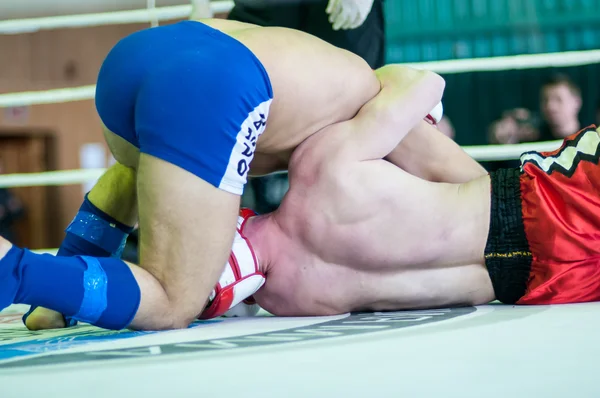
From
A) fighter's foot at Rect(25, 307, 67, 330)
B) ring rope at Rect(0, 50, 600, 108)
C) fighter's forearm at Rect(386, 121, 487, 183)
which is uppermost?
ring rope at Rect(0, 50, 600, 108)

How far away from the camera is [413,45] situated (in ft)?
13.6

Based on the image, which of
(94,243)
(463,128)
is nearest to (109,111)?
(94,243)

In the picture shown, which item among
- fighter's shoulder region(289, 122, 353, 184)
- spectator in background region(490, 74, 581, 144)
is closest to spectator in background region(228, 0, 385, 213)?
fighter's shoulder region(289, 122, 353, 184)

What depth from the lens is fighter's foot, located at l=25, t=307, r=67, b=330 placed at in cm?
122

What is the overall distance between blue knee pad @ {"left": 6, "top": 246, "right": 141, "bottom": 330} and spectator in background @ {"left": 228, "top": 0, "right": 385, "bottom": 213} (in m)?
1.19

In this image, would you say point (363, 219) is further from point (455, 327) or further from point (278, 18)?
point (278, 18)

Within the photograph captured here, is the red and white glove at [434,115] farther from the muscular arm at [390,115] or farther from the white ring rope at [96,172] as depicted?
the white ring rope at [96,172]

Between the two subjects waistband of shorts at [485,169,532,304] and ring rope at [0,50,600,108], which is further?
ring rope at [0,50,600,108]

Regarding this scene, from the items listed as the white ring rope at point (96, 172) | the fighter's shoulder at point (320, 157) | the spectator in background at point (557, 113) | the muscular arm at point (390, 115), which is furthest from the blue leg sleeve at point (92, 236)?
the spectator in background at point (557, 113)

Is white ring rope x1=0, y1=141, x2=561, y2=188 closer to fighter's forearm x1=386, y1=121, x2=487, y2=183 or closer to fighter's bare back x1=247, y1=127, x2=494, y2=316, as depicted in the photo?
fighter's forearm x1=386, y1=121, x2=487, y2=183

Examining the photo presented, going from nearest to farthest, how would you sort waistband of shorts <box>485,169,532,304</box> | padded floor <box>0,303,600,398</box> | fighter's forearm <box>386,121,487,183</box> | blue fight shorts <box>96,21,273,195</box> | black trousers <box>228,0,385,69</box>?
padded floor <box>0,303,600,398</box> → blue fight shorts <box>96,21,273,195</box> → waistband of shorts <box>485,169,532,304</box> → fighter's forearm <box>386,121,487,183</box> → black trousers <box>228,0,385,69</box>

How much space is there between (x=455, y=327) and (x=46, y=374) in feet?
1.71

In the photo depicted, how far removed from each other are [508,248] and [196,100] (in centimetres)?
59

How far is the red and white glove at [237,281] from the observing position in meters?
1.12
